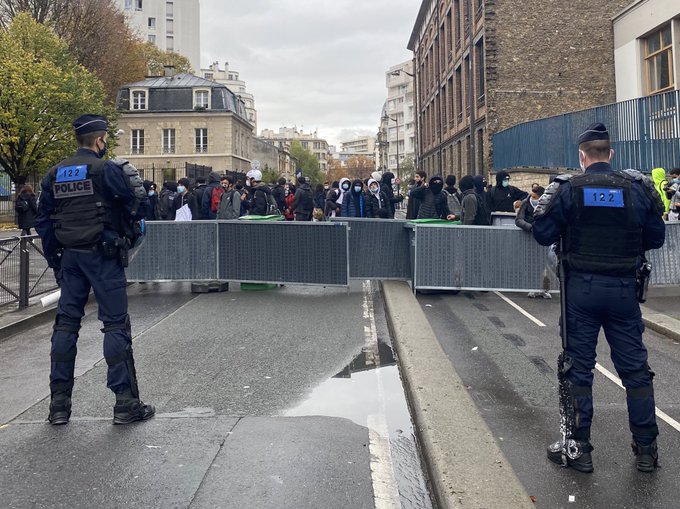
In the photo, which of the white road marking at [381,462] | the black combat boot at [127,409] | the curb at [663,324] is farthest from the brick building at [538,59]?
the black combat boot at [127,409]

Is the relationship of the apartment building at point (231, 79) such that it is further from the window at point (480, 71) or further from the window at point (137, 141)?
the window at point (480, 71)

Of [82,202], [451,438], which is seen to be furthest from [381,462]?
[82,202]

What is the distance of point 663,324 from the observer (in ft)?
24.7

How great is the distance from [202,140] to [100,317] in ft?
173

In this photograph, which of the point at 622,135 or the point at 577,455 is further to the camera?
the point at 622,135

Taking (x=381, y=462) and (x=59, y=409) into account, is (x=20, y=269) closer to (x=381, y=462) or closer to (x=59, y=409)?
(x=59, y=409)

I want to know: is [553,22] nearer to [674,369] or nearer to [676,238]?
[676,238]

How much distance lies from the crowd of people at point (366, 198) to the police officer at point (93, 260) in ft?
19.6

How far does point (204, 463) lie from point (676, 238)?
8.41 m

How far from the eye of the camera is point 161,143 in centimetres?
5469

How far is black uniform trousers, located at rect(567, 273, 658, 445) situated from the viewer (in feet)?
12.0

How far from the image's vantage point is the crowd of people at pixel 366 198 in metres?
11.1

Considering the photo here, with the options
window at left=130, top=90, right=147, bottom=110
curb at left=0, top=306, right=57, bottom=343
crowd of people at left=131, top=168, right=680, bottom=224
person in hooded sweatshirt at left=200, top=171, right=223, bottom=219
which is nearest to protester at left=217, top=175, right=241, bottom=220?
crowd of people at left=131, top=168, right=680, bottom=224

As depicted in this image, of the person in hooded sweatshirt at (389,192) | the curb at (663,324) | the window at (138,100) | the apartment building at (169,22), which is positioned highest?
the apartment building at (169,22)
